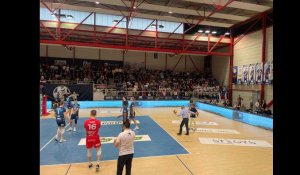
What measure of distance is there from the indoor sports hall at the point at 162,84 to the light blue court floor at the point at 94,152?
4cm

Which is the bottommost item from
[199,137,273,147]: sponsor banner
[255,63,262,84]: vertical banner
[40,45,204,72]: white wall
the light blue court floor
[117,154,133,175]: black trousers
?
[199,137,273,147]: sponsor banner

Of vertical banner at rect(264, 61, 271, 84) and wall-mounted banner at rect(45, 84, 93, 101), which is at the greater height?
vertical banner at rect(264, 61, 271, 84)

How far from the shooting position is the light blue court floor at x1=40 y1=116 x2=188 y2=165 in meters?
7.34

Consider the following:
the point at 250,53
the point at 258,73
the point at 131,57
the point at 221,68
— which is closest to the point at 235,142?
the point at 258,73

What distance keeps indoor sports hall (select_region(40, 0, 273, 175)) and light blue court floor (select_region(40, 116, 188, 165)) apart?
0.04 metres

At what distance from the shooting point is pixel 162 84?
1085 inches

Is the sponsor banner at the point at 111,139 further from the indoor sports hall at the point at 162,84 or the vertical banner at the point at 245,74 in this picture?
the vertical banner at the point at 245,74

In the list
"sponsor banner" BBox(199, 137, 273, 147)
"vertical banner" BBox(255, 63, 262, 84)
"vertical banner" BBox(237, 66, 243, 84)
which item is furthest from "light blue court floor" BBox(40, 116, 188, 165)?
"vertical banner" BBox(237, 66, 243, 84)

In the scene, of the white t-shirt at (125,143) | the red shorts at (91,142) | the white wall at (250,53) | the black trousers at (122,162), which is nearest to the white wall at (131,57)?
the white wall at (250,53)

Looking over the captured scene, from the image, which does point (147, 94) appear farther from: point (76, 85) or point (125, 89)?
point (76, 85)

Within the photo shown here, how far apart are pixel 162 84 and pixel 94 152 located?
2015 cm

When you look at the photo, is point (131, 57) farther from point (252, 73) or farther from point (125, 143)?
point (125, 143)

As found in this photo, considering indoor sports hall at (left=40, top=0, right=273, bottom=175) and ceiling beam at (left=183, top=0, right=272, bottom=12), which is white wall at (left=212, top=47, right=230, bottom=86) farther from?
ceiling beam at (left=183, top=0, right=272, bottom=12)

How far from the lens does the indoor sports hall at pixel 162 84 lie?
7648mm
